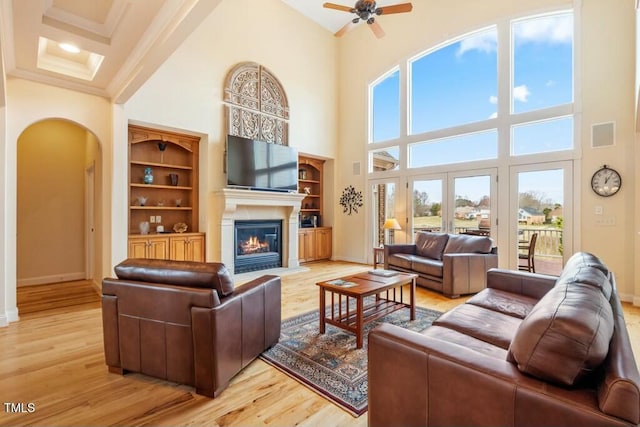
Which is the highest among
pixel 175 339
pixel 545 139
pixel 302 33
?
pixel 302 33

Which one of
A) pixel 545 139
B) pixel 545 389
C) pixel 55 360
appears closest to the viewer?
pixel 545 389

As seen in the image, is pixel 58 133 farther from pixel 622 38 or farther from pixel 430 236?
pixel 622 38

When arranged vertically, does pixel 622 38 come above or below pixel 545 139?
above

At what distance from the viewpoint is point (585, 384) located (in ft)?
3.58

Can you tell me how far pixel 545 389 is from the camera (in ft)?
3.49

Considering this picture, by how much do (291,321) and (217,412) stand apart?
1.52 meters

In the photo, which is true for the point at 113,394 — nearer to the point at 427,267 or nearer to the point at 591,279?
the point at 591,279

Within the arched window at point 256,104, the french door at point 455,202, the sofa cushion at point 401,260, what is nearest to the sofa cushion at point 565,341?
the sofa cushion at point 401,260

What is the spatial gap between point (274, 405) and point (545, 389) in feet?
4.93

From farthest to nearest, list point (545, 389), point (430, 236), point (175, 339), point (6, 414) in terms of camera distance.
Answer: point (430, 236) < point (175, 339) < point (6, 414) < point (545, 389)

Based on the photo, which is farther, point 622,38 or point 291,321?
point 622,38

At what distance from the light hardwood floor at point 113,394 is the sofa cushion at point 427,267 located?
203cm

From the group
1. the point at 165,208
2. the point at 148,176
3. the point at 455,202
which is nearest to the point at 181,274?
the point at 165,208

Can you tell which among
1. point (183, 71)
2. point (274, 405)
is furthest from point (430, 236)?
point (183, 71)
